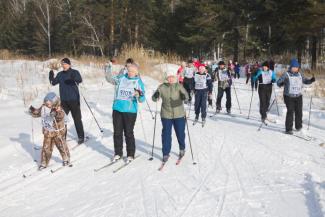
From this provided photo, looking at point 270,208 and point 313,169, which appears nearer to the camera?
point 270,208

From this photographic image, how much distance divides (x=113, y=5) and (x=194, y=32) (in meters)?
8.70

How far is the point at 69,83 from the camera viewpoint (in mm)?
9250

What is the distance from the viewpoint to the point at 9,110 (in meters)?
13.3

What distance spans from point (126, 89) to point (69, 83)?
2.00 metres

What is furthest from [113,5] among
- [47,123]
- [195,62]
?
[47,123]

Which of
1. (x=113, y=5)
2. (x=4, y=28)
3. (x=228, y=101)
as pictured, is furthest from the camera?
(x=4, y=28)

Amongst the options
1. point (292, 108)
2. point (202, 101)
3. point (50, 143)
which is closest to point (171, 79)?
point (50, 143)

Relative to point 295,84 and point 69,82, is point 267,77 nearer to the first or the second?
point 295,84

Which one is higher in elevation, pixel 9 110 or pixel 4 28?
pixel 4 28

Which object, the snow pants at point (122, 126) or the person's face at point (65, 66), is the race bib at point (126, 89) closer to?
the snow pants at point (122, 126)

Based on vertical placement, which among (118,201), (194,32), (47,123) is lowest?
(118,201)

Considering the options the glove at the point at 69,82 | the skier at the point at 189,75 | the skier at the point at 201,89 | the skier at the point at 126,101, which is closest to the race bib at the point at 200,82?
the skier at the point at 201,89

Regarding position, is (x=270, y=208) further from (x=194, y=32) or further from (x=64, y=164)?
(x=194, y=32)

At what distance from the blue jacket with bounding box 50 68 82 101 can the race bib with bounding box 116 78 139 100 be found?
69.2 inches
